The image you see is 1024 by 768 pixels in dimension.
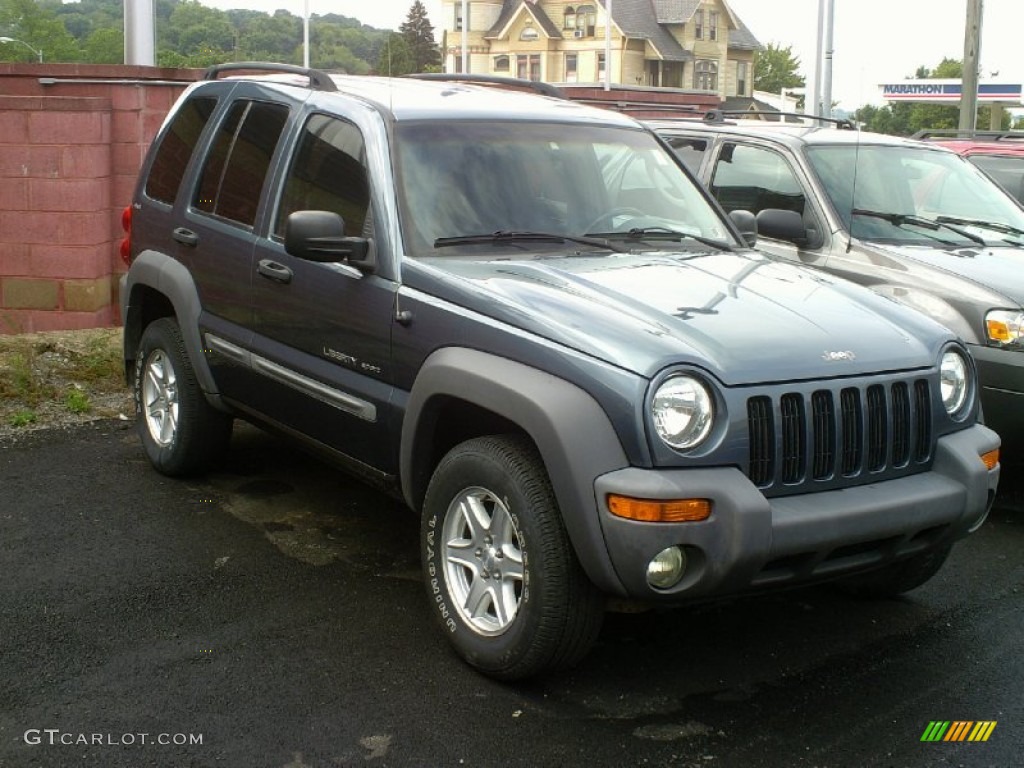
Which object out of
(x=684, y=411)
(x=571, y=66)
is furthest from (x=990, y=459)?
(x=571, y=66)

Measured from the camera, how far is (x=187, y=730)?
4047mm

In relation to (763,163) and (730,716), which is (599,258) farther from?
(763,163)

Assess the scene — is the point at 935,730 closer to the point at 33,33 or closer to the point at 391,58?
the point at 391,58

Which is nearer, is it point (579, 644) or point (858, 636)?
point (579, 644)

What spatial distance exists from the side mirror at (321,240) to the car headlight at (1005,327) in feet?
10.5

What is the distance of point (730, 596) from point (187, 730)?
1673 mm

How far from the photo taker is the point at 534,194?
5.36m

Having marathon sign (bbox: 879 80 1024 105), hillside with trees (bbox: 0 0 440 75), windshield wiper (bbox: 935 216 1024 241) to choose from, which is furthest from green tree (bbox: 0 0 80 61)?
marathon sign (bbox: 879 80 1024 105)

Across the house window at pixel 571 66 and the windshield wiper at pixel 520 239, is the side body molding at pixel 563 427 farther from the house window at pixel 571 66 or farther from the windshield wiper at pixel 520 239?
the house window at pixel 571 66

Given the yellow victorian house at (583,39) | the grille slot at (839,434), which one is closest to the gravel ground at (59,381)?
the grille slot at (839,434)

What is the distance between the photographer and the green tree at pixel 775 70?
114 m

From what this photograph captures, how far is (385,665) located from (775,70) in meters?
116

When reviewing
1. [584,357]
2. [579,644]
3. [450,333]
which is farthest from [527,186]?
[579,644]

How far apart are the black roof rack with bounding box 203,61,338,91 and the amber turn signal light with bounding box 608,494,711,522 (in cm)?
265
